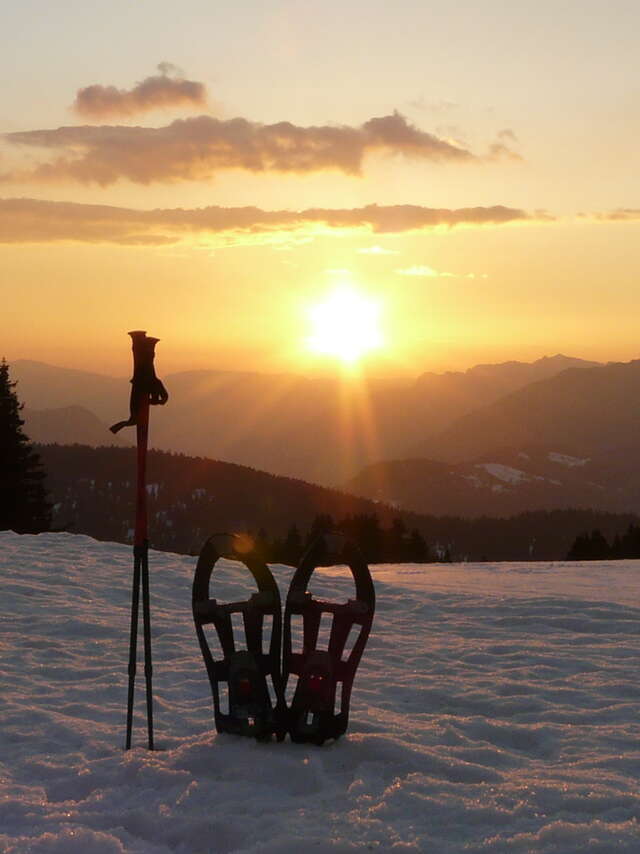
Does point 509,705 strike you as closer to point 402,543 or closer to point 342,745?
point 342,745

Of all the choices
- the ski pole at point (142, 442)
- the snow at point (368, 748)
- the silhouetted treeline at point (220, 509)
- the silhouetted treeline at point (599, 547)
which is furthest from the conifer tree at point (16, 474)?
the silhouetted treeline at point (220, 509)

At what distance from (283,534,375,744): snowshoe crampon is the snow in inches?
6.4

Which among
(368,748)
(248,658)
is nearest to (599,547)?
(368,748)

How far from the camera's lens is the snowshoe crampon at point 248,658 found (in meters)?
5.85

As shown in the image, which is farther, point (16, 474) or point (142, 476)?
point (16, 474)

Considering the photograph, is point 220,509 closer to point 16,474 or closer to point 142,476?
point 16,474

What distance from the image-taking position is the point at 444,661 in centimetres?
877

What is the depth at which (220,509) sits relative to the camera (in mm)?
144250

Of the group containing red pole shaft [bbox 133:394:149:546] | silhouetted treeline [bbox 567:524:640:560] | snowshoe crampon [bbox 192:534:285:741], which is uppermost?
red pole shaft [bbox 133:394:149:546]

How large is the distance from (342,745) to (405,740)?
1.82ft

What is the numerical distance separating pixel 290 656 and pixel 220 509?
13971 cm

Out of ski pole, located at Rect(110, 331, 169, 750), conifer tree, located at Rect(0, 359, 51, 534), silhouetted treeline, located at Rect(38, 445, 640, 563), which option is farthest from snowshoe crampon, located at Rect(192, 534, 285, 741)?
silhouetted treeline, located at Rect(38, 445, 640, 563)

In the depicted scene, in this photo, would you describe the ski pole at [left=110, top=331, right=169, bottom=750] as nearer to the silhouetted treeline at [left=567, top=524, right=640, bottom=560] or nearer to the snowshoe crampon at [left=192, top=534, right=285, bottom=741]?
the snowshoe crampon at [left=192, top=534, right=285, bottom=741]

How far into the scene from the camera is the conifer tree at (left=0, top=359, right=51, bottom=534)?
37344 mm
